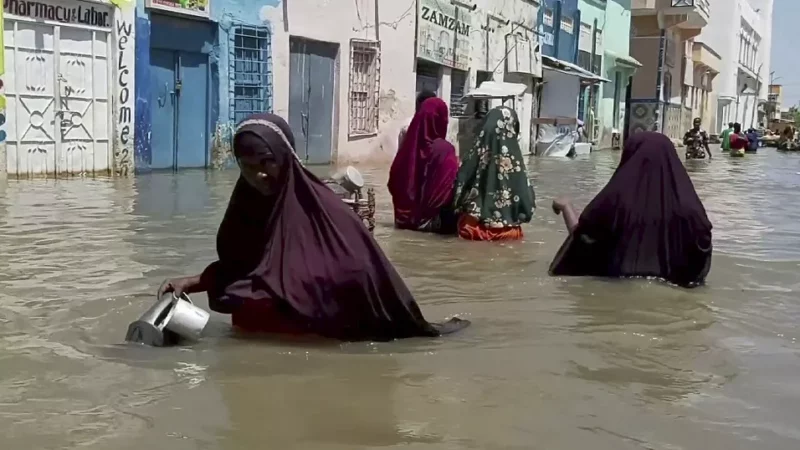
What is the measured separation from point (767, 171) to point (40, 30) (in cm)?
1484

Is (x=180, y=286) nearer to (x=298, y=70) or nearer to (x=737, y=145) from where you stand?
(x=298, y=70)

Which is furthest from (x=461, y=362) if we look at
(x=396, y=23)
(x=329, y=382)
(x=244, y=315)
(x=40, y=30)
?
(x=396, y=23)

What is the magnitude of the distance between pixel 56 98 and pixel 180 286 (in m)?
8.03

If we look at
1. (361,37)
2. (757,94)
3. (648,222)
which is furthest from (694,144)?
(757,94)

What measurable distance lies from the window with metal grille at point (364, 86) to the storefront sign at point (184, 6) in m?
3.70

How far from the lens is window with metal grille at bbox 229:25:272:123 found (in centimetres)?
1377

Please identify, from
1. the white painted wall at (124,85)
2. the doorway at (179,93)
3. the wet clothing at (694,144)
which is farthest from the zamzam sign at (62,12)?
the wet clothing at (694,144)

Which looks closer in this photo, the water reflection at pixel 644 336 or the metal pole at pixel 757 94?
the water reflection at pixel 644 336

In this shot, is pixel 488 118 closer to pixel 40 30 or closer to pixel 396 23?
pixel 40 30

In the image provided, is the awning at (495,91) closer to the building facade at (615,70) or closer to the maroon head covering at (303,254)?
the maroon head covering at (303,254)

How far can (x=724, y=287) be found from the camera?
570 centimetres

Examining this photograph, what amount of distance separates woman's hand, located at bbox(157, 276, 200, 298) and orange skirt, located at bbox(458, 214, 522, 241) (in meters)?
3.83

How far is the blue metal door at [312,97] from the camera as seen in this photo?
586 inches

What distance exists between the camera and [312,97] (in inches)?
602
